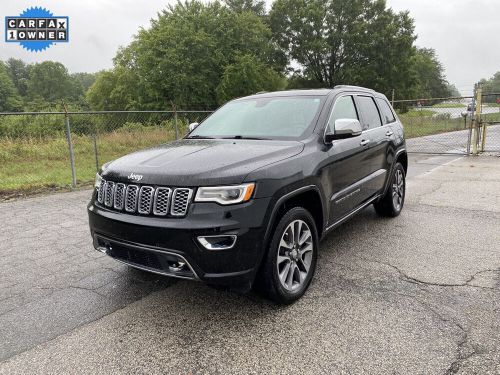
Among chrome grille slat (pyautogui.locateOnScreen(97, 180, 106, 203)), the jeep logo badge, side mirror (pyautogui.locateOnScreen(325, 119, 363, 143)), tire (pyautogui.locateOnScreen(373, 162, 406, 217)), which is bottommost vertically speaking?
tire (pyautogui.locateOnScreen(373, 162, 406, 217))

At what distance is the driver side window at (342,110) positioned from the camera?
3786 mm

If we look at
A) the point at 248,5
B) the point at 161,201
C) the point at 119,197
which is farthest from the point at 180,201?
the point at 248,5

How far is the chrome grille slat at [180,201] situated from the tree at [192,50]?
95.5ft

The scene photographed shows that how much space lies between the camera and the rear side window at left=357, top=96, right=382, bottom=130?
4664 millimetres

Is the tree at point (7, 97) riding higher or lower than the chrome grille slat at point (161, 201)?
higher

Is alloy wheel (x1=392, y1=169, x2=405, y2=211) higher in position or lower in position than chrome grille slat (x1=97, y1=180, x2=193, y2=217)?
lower

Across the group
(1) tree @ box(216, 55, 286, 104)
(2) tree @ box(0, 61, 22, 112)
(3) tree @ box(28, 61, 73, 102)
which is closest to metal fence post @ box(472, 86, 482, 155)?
(1) tree @ box(216, 55, 286, 104)

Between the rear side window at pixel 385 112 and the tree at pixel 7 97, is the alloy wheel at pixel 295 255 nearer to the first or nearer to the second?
the rear side window at pixel 385 112

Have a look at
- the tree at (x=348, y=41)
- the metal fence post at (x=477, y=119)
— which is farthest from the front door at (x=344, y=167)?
the tree at (x=348, y=41)

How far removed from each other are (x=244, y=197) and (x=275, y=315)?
0.98 meters

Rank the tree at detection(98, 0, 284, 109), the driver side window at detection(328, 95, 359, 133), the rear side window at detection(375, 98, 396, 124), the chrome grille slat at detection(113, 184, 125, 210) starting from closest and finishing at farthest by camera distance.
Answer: the chrome grille slat at detection(113, 184, 125, 210), the driver side window at detection(328, 95, 359, 133), the rear side window at detection(375, 98, 396, 124), the tree at detection(98, 0, 284, 109)

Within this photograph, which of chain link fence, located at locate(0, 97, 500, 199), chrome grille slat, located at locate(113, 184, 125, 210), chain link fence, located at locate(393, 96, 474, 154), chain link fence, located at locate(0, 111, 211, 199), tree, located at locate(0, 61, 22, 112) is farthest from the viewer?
tree, located at locate(0, 61, 22, 112)

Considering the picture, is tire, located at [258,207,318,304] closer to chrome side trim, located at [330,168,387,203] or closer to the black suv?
the black suv

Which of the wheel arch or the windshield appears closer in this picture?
the wheel arch
